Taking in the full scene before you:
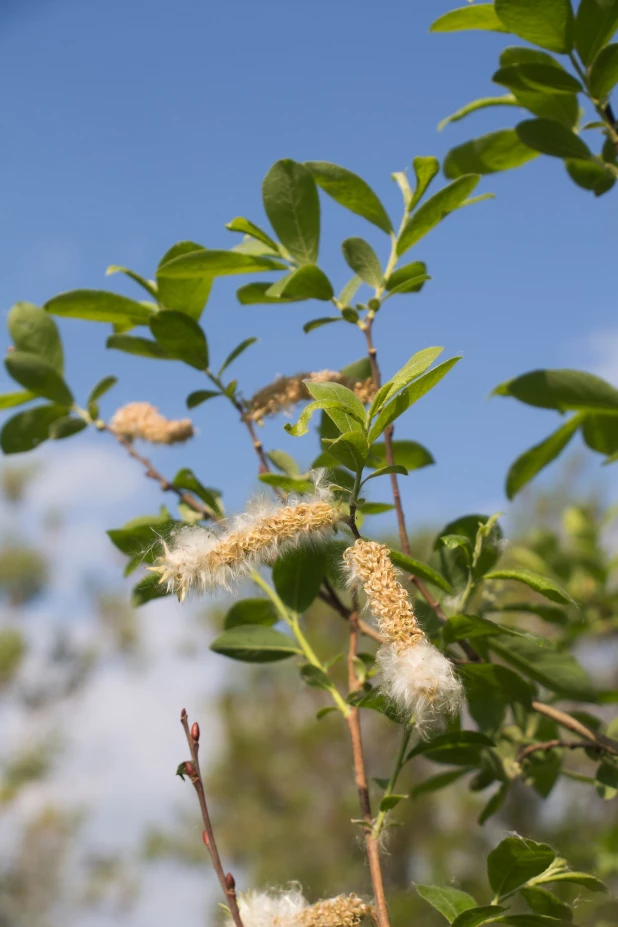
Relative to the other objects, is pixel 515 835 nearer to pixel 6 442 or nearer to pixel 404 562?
pixel 404 562

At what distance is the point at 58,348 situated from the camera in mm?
1021

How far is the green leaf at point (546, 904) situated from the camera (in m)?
0.63

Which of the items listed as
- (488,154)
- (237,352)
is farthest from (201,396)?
(488,154)

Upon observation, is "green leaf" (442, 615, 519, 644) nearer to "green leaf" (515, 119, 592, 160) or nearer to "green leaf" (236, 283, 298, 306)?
"green leaf" (236, 283, 298, 306)

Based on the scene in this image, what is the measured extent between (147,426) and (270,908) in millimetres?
536

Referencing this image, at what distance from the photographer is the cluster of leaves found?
79 centimetres

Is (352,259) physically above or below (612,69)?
below

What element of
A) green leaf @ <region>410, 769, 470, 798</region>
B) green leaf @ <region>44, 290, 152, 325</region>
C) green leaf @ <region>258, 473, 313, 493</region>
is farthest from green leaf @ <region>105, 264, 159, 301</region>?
green leaf @ <region>410, 769, 470, 798</region>

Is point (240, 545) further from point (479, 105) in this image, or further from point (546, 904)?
point (479, 105)

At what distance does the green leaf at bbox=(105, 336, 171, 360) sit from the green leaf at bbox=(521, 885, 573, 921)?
25.0 inches

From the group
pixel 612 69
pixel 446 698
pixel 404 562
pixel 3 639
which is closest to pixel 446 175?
pixel 612 69

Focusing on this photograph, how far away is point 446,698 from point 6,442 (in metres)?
0.71

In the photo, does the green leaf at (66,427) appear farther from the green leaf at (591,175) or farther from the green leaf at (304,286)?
the green leaf at (591,175)

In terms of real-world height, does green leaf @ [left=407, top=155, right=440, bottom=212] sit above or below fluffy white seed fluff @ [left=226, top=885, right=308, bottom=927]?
above
